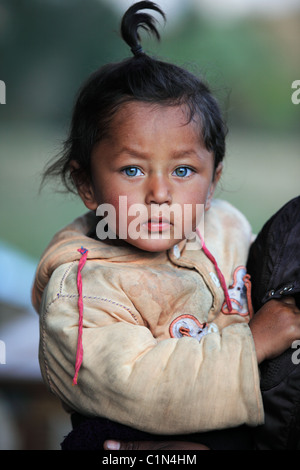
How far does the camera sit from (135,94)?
1.55 meters

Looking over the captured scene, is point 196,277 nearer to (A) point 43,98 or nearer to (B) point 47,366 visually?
(B) point 47,366

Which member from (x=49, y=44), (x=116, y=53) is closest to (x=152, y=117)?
(x=116, y=53)

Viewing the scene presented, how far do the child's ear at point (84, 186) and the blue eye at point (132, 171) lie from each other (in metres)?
0.19

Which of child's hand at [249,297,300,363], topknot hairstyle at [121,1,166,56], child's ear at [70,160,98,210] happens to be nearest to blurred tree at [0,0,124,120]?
topknot hairstyle at [121,1,166,56]

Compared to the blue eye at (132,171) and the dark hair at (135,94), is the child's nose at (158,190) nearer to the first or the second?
the blue eye at (132,171)

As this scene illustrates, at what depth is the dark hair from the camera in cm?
157

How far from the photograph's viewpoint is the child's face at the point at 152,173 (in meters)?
1.50

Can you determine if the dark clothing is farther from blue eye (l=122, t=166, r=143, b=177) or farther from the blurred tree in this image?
the blurred tree

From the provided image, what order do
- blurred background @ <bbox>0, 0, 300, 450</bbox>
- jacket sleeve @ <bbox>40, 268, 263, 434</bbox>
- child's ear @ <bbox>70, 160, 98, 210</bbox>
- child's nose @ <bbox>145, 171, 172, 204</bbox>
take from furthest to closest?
blurred background @ <bbox>0, 0, 300, 450</bbox>, child's ear @ <bbox>70, 160, 98, 210</bbox>, child's nose @ <bbox>145, 171, 172, 204</bbox>, jacket sleeve @ <bbox>40, 268, 263, 434</bbox>

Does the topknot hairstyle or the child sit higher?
the topknot hairstyle

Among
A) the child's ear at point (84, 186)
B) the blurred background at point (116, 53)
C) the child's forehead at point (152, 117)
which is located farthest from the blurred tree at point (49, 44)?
the child's forehead at point (152, 117)

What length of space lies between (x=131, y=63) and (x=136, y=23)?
0.14 m

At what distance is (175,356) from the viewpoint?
132 cm

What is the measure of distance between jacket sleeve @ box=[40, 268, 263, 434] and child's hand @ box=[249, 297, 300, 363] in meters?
0.03
